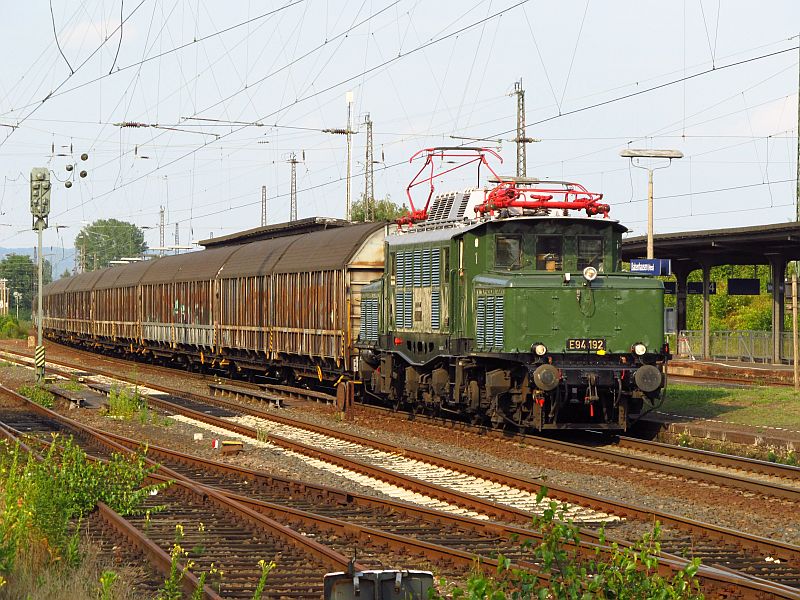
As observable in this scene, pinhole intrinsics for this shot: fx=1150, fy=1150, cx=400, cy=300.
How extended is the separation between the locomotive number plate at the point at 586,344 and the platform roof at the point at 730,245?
15932mm

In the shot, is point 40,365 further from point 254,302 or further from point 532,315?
point 532,315

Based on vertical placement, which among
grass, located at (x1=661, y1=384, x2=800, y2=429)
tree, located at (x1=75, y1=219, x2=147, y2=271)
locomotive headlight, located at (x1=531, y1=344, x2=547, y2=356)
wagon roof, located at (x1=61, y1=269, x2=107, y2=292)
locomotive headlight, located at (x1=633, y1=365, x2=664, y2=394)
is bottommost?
grass, located at (x1=661, y1=384, x2=800, y2=429)

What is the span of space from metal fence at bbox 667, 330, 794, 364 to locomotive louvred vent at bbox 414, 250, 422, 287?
68.8ft

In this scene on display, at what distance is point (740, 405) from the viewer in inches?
890

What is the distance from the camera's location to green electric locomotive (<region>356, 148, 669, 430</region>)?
17109 millimetres

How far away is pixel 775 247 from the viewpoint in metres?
34.7

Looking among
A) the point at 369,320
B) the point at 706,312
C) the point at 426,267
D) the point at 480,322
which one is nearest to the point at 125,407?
the point at 369,320

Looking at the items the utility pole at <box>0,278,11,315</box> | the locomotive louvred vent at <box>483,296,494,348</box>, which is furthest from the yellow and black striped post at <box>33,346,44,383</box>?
the utility pole at <box>0,278,11,315</box>

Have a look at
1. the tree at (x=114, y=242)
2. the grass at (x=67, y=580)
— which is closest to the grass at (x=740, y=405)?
the grass at (x=67, y=580)

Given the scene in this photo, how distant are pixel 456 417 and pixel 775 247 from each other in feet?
56.4

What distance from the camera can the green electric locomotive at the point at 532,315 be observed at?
56.1ft

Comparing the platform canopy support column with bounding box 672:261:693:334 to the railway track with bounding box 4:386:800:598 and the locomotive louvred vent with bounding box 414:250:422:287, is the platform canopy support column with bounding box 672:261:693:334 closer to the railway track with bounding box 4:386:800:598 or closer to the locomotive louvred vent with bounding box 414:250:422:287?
the locomotive louvred vent with bounding box 414:250:422:287

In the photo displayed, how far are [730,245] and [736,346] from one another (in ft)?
23.0

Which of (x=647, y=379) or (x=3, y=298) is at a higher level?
(x=3, y=298)
